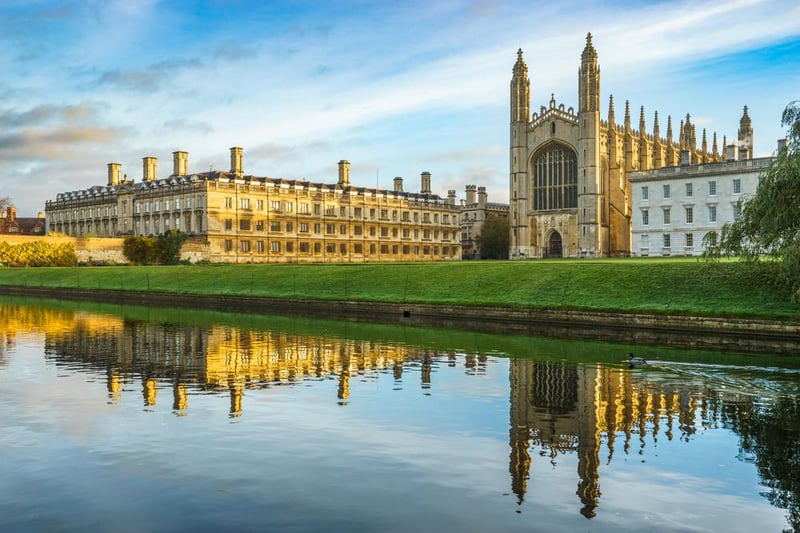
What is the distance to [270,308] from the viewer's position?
3916 cm

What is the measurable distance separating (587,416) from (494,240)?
88.6 m

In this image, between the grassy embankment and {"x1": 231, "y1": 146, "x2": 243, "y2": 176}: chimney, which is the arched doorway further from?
the grassy embankment

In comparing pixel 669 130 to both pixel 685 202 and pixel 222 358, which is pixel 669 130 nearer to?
pixel 685 202

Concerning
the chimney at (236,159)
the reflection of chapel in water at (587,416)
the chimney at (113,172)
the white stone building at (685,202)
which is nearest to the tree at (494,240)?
the white stone building at (685,202)

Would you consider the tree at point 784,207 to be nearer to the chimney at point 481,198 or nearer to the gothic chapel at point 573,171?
the gothic chapel at point 573,171

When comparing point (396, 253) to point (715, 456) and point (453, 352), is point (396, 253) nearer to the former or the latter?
point (453, 352)

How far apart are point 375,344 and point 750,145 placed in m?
90.7

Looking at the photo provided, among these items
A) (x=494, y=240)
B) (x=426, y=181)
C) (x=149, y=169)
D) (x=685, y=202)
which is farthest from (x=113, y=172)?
(x=685, y=202)

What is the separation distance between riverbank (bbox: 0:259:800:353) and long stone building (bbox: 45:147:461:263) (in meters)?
25.3

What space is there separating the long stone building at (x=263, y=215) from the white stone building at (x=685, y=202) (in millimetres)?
33888

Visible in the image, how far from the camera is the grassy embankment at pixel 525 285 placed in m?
28.2

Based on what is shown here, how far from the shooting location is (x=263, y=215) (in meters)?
78.9

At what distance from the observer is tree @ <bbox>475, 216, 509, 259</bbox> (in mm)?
100500

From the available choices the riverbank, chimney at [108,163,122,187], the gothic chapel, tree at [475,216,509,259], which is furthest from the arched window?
chimney at [108,163,122,187]
